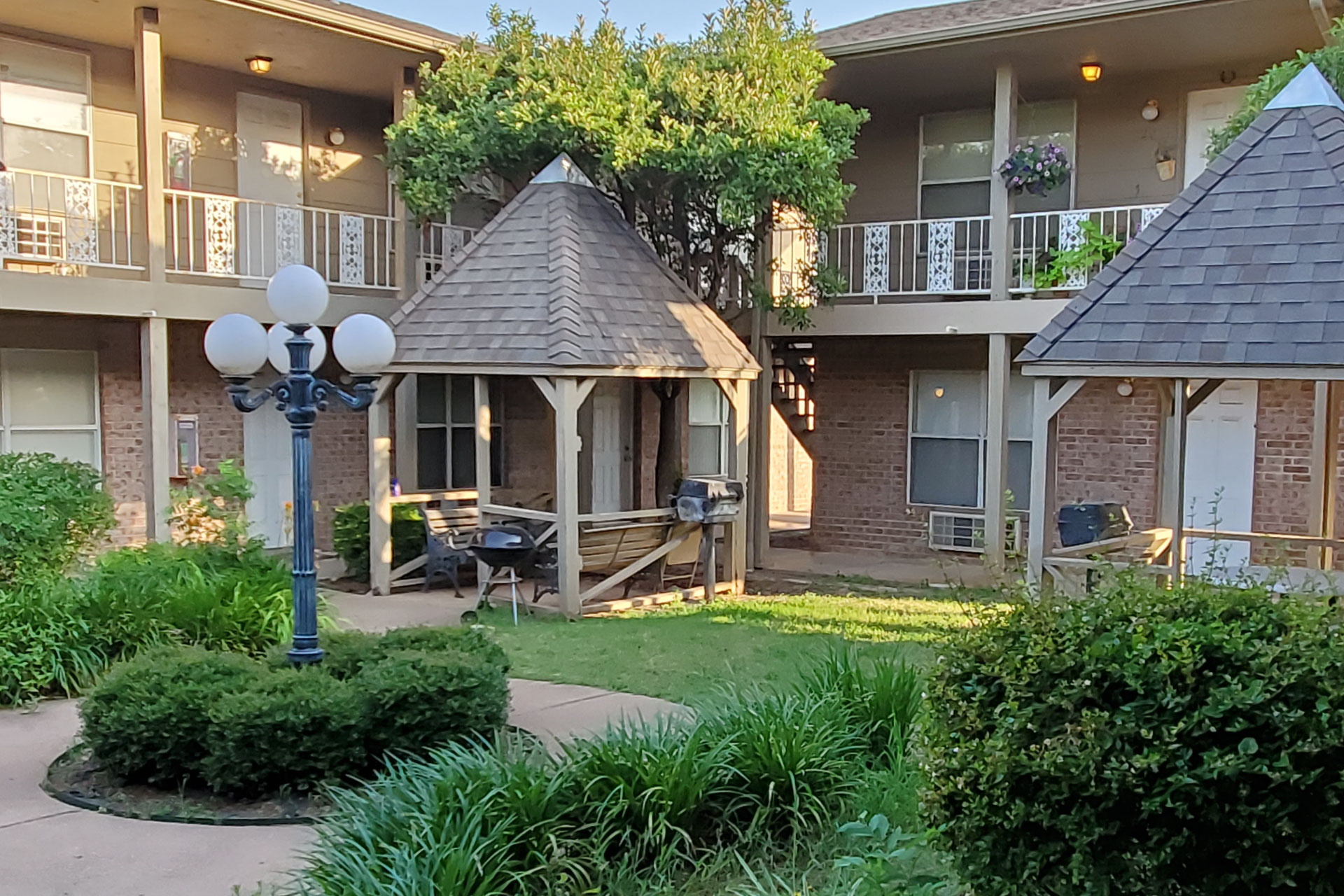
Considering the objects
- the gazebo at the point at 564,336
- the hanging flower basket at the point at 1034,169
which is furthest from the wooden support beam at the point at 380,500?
the hanging flower basket at the point at 1034,169

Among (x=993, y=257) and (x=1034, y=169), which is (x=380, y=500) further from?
(x=1034, y=169)

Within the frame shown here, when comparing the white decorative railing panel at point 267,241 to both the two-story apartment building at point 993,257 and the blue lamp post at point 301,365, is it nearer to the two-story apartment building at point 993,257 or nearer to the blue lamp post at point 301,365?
the two-story apartment building at point 993,257

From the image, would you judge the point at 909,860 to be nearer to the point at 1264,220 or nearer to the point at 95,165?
the point at 1264,220

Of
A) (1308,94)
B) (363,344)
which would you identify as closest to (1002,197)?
(1308,94)

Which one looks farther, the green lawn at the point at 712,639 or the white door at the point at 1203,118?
the white door at the point at 1203,118

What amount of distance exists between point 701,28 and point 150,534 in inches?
298

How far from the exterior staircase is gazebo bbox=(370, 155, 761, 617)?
122 inches

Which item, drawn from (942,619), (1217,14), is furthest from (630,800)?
(1217,14)

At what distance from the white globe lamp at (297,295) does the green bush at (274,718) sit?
1856mm

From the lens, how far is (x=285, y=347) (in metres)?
7.00

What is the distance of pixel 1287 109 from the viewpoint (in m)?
9.01

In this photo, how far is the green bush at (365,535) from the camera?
40.4ft

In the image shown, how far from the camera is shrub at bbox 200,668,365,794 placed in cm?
547

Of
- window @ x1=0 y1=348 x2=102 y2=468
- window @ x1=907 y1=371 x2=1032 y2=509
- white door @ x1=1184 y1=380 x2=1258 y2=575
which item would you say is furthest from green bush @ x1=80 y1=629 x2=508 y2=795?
window @ x1=907 y1=371 x2=1032 y2=509
